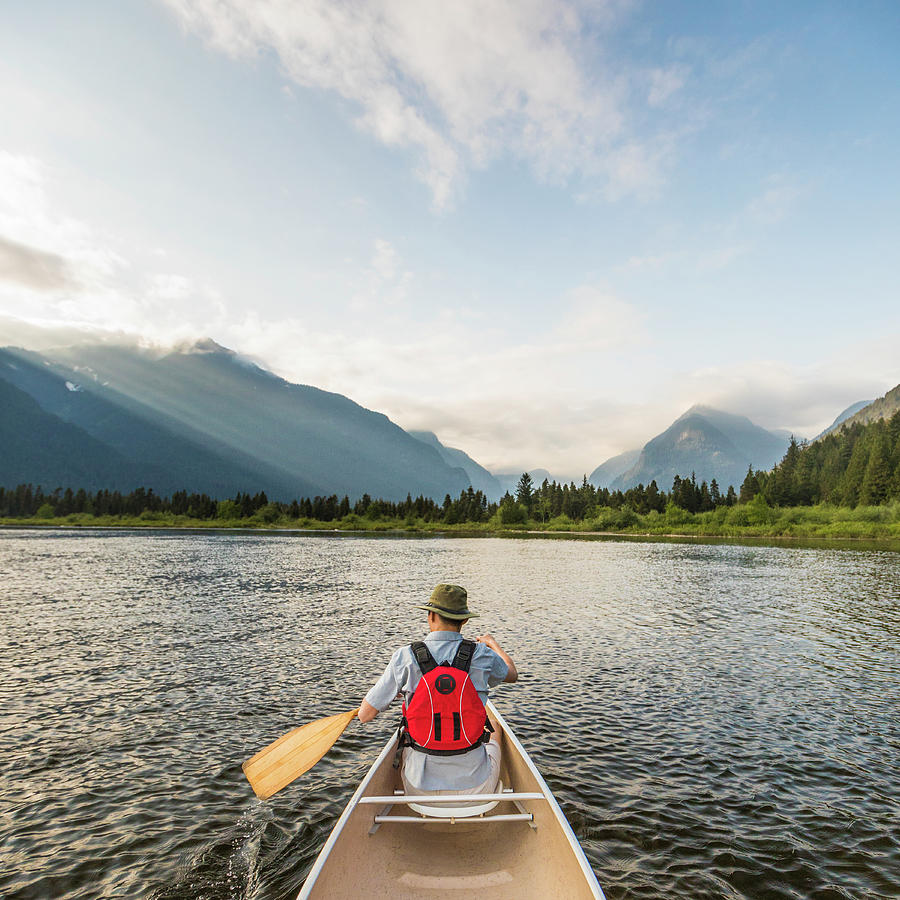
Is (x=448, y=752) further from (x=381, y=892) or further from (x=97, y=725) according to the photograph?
(x=97, y=725)

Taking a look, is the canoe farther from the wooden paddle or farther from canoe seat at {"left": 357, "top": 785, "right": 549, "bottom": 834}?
the wooden paddle

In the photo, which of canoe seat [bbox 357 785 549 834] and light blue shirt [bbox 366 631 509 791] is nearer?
canoe seat [bbox 357 785 549 834]

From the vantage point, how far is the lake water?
8.01 meters

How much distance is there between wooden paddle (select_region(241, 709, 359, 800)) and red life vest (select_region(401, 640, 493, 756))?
159 cm

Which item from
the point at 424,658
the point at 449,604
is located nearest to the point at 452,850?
the point at 424,658

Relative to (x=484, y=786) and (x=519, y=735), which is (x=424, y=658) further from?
(x=519, y=735)

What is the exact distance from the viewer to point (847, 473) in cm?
16150

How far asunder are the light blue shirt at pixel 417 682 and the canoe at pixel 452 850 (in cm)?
27

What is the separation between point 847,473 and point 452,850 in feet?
628

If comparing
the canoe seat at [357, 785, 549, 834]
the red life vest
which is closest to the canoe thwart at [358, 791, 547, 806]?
the canoe seat at [357, 785, 549, 834]

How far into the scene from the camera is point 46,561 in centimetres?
5619

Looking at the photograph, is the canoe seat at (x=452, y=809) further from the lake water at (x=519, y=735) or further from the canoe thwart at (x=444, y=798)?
the lake water at (x=519, y=735)

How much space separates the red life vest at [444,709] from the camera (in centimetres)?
746

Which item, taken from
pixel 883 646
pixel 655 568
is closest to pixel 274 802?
pixel 883 646
